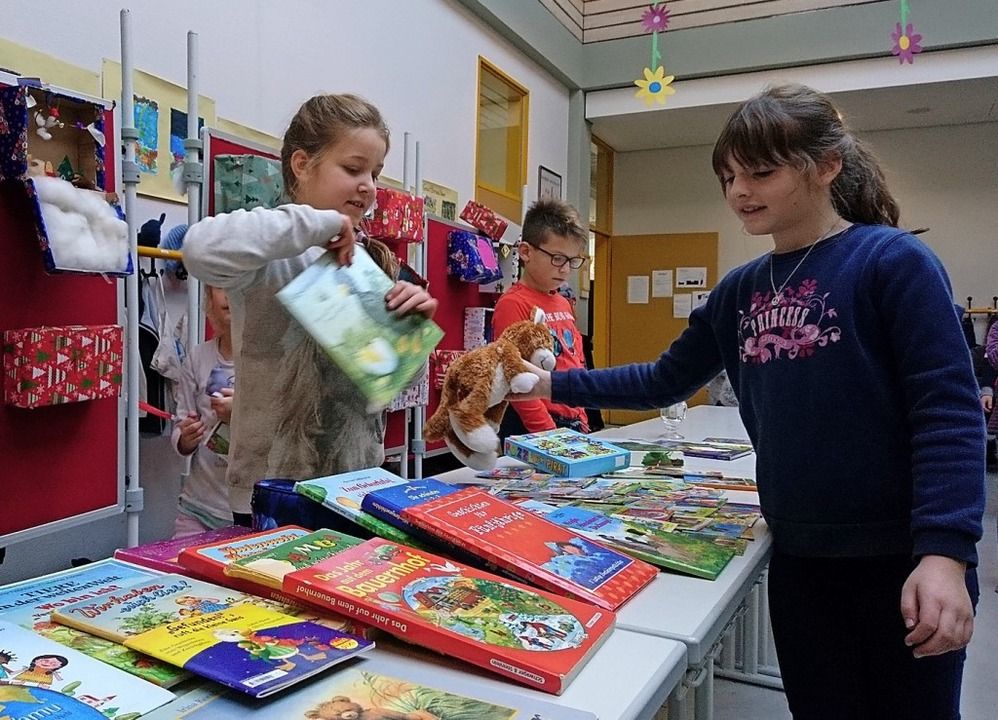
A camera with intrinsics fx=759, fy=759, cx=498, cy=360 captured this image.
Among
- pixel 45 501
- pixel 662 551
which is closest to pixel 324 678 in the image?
pixel 662 551

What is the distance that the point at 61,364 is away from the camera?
1843 millimetres

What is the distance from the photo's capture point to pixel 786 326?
3.58 ft

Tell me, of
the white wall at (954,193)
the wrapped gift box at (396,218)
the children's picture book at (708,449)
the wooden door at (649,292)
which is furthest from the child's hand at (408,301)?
the wooden door at (649,292)

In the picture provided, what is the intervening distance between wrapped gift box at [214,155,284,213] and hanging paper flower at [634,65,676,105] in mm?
3303

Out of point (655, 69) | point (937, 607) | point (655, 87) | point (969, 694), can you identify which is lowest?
point (969, 694)

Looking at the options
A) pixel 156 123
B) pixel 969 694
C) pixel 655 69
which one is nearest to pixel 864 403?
pixel 969 694

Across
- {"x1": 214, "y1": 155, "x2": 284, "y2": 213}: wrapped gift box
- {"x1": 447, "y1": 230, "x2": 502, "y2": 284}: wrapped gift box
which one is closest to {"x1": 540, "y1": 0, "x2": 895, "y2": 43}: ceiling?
{"x1": 447, "y1": 230, "x2": 502, "y2": 284}: wrapped gift box

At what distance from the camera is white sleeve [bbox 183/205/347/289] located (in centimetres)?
105

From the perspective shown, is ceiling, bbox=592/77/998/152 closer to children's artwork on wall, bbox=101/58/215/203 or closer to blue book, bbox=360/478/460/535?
children's artwork on wall, bbox=101/58/215/203

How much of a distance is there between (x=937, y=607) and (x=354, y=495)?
27.7 inches

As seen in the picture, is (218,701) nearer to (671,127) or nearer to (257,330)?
(257,330)

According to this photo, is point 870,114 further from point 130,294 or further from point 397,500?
point 397,500

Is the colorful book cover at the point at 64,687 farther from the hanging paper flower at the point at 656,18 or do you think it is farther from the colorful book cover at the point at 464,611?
the hanging paper flower at the point at 656,18

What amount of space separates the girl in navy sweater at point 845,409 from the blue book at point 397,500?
0.51 m
